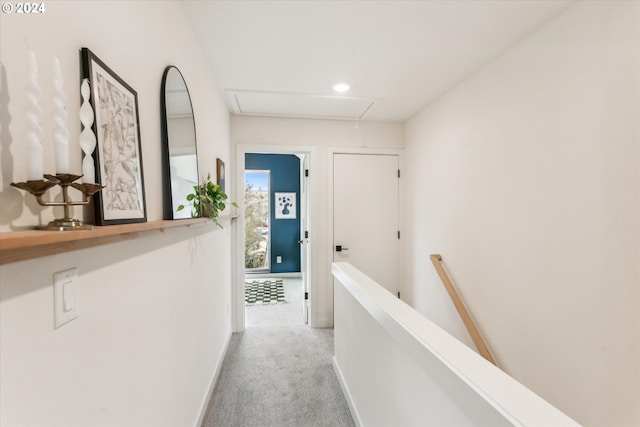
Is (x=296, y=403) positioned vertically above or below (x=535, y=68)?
below

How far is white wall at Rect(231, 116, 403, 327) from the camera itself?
3.32m

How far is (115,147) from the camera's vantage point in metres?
0.86

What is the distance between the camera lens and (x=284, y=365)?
256 cm

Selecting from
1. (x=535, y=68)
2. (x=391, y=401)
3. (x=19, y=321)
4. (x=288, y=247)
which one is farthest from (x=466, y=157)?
(x=288, y=247)

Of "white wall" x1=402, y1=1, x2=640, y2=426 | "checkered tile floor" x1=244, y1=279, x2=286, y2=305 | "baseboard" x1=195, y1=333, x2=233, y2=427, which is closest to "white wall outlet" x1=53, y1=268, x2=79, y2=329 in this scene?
"baseboard" x1=195, y1=333, x2=233, y2=427

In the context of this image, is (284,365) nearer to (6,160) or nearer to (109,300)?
(109,300)

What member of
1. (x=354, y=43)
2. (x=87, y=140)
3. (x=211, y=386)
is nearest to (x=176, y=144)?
(x=87, y=140)

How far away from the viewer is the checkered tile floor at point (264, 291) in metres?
4.37

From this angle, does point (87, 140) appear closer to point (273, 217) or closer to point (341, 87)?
point (341, 87)

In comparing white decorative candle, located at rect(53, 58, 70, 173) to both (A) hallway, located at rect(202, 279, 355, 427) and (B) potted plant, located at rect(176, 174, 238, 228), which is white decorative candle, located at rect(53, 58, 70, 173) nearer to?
(B) potted plant, located at rect(176, 174, 238, 228)

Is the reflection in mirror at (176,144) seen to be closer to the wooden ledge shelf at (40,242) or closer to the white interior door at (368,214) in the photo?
the wooden ledge shelf at (40,242)

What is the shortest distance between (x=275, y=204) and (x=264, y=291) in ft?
5.69

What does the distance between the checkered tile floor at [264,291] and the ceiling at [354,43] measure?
2758 mm

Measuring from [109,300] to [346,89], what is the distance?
2380 millimetres
